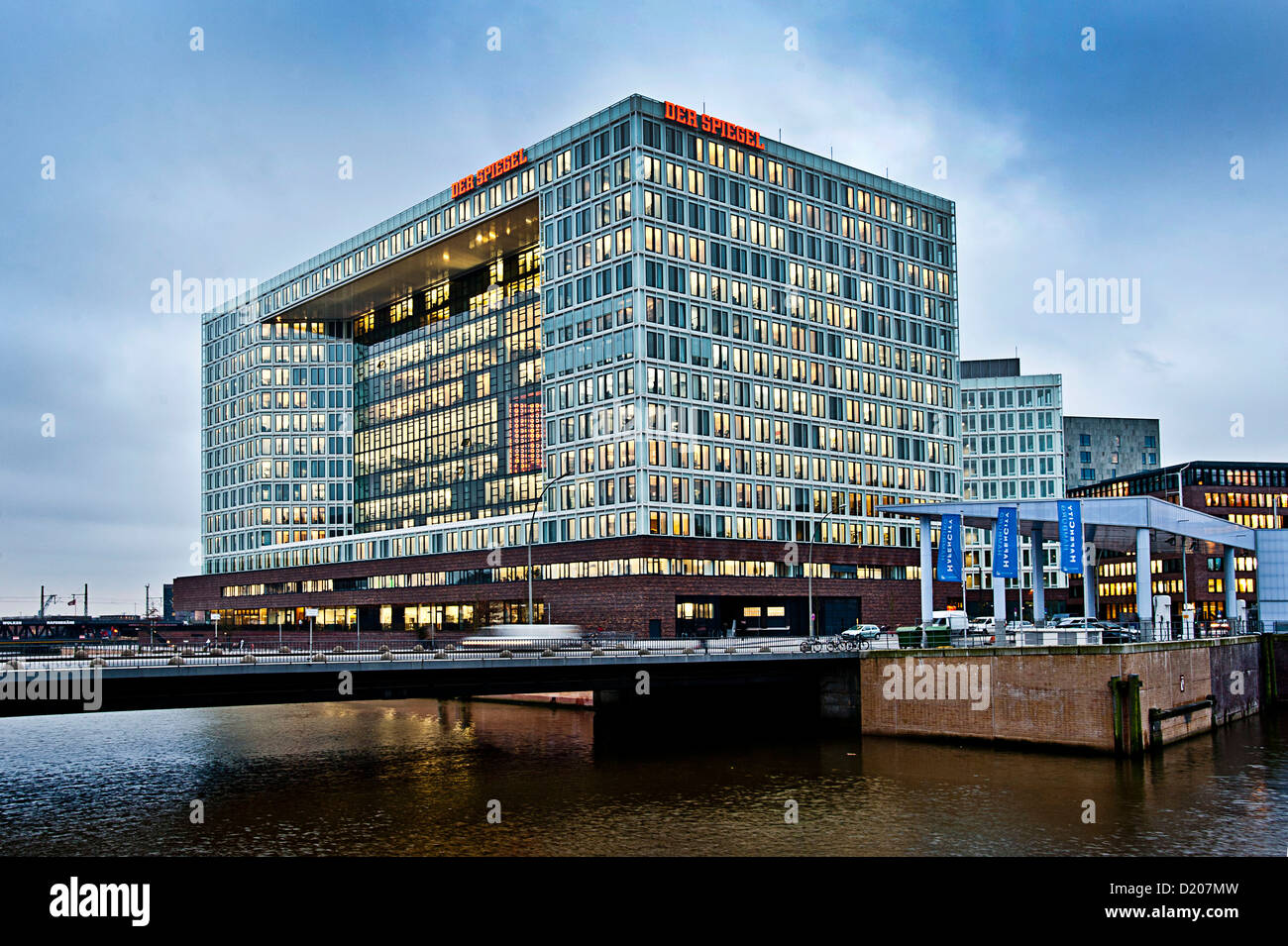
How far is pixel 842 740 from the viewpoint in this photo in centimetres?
5769

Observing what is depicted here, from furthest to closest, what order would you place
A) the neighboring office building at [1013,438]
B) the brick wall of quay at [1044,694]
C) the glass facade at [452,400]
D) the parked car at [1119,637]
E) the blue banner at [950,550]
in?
the neighboring office building at [1013,438] < the glass facade at [452,400] < the blue banner at [950,550] < the parked car at [1119,637] < the brick wall of quay at [1044,694]

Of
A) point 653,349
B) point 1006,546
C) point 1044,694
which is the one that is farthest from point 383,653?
point 653,349

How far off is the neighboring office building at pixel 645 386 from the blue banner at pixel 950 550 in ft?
120

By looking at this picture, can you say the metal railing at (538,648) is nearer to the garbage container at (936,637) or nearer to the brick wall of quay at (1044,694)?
the garbage container at (936,637)

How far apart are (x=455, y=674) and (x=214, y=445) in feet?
432

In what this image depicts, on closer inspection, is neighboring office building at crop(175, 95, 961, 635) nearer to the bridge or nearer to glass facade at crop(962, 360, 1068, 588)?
the bridge

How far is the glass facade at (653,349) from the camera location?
10631 centimetres

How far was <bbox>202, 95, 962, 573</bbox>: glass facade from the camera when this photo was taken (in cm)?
10631

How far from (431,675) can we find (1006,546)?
33.7 m

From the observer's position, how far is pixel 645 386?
104m

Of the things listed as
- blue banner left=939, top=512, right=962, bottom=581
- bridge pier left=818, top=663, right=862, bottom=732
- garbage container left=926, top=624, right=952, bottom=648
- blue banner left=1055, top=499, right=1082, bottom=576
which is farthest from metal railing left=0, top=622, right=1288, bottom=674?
blue banner left=1055, top=499, right=1082, bottom=576

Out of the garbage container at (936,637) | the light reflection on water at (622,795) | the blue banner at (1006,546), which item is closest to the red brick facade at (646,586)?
the light reflection on water at (622,795)

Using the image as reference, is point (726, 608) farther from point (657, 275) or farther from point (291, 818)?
point (291, 818)

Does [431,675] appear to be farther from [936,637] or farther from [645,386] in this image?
[645,386]
